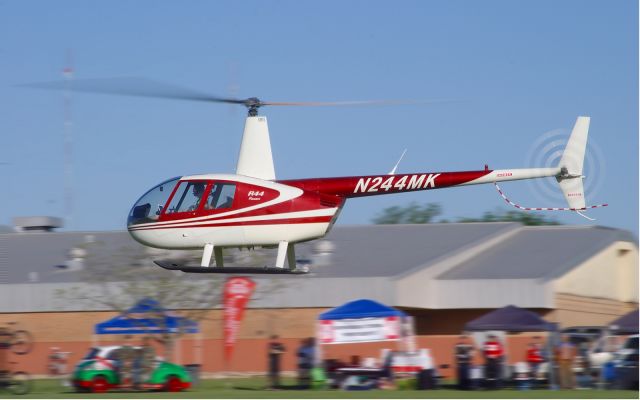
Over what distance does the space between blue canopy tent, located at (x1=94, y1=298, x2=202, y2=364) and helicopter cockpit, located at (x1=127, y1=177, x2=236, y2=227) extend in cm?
894

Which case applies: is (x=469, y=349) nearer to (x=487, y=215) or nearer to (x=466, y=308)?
(x=466, y=308)

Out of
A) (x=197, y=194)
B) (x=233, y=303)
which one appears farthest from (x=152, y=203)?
(x=233, y=303)

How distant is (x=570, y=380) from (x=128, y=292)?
1478 cm

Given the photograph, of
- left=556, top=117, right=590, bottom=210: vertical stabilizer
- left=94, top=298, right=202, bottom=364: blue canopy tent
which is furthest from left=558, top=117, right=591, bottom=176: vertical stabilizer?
left=94, top=298, right=202, bottom=364: blue canopy tent

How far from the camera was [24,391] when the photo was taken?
94.7ft

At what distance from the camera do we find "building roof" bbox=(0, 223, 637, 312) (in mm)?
41969

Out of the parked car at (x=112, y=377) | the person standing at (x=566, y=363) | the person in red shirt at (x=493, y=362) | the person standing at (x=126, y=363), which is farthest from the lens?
the person standing at (x=126, y=363)

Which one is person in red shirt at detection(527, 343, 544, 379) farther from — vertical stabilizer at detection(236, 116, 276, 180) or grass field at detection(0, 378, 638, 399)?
vertical stabilizer at detection(236, 116, 276, 180)

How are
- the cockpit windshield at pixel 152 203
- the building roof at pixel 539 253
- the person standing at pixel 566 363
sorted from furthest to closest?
the building roof at pixel 539 253
the person standing at pixel 566 363
the cockpit windshield at pixel 152 203

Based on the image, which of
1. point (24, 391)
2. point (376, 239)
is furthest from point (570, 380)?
point (376, 239)

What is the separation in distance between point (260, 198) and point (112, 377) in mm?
8630

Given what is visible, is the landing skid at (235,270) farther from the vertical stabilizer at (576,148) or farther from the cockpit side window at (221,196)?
the vertical stabilizer at (576,148)

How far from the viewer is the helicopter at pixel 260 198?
2336cm

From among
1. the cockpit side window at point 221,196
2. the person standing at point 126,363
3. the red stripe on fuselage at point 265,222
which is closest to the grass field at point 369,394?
the person standing at point 126,363
